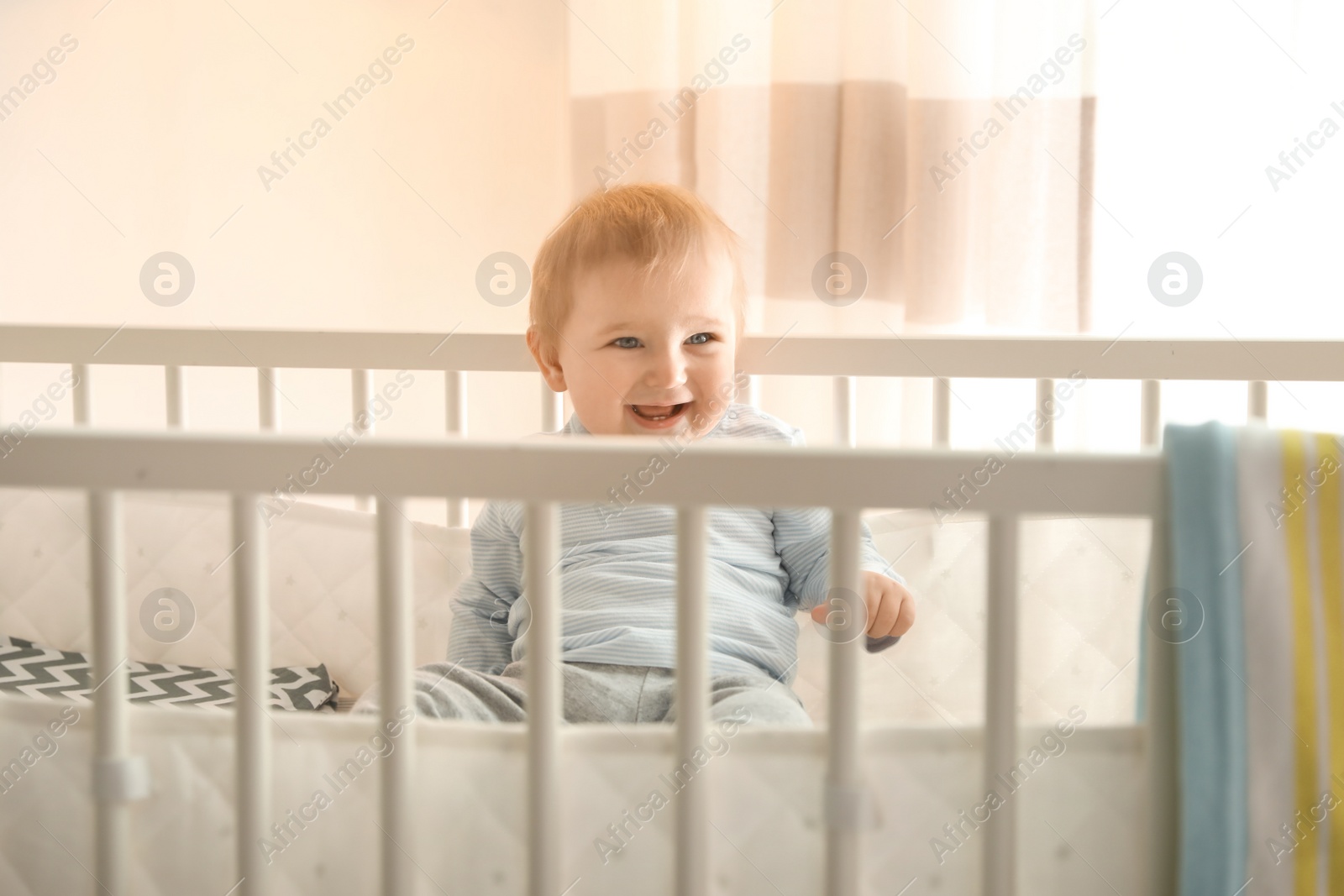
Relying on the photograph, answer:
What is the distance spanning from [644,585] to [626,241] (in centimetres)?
27

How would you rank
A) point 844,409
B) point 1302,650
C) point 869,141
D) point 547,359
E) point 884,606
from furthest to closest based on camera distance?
point 869,141
point 844,409
point 547,359
point 884,606
point 1302,650

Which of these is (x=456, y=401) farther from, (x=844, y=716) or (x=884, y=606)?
(x=844, y=716)

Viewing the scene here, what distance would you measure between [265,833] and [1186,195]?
4.34 feet

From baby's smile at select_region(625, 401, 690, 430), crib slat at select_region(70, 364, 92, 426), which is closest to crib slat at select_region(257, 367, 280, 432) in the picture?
crib slat at select_region(70, 364, 92, 426)

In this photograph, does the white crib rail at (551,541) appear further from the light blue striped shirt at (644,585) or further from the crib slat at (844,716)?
the light blue striped shirt at (644,585)

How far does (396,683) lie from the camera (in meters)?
0.58

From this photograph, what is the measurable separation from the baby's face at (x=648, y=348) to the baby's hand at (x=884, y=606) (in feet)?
0.81

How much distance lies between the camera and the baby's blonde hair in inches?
36.6

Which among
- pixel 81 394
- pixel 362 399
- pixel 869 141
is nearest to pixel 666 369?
pixel 362 399

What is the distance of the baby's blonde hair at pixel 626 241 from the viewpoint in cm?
93

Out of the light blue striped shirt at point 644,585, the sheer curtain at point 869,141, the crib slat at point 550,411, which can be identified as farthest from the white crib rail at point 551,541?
the sheer curtain at point 869,141

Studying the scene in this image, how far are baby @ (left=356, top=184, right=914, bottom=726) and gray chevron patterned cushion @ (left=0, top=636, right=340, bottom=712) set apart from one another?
177 mm

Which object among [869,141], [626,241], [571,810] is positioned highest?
[869,141]

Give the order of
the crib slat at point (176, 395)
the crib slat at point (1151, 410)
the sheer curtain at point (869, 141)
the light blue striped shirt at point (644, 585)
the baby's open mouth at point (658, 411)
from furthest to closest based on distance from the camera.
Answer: the sheer curtain at point (869, 141) < the crib slat at point (176, 395) < the crib slat at point (1151, 410) < the baby's open mouth at point (658, 411) < the light blue striped shirt at point (644, 585)
